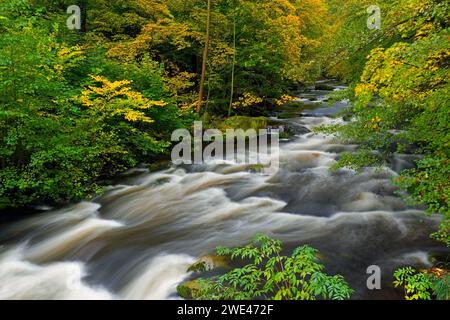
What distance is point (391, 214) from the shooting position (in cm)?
695

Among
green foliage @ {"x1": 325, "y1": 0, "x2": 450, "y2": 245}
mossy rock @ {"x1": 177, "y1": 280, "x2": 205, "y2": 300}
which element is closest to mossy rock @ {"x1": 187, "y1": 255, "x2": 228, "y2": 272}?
mossy rock @ {"x1": 177, "y1": 280, "x2": 205, "y2": 300}

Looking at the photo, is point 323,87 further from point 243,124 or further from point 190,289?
point 190,289

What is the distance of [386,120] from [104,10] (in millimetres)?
12742

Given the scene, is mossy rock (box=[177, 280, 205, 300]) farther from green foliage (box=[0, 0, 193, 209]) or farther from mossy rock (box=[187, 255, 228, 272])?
green foliage (box=[0, 0, 193, 209])

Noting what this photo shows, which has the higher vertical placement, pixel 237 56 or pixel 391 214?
pixel 237 56

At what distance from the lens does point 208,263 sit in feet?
17.0

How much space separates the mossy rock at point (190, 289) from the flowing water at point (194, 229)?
A: 160 mm

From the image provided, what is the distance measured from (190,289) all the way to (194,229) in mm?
2457

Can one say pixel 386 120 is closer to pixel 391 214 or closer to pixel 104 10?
pixel 391 214

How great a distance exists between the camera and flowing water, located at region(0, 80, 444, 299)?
211 inches

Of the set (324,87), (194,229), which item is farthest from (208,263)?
(324,87)

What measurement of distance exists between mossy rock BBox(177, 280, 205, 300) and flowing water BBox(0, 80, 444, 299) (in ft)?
0.52
